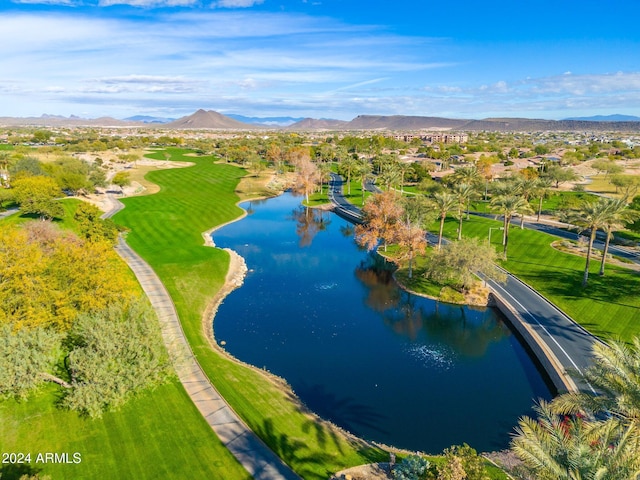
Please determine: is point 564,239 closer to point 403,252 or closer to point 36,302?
point 403,252

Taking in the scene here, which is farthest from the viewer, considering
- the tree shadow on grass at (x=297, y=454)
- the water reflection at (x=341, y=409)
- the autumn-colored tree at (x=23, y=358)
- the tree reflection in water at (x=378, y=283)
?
the tree reflection in water at (x=378, y=283)

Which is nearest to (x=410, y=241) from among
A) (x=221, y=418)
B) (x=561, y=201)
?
(x=221, y=418)

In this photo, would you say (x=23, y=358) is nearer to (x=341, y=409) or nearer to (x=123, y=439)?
(x=123, y=439)

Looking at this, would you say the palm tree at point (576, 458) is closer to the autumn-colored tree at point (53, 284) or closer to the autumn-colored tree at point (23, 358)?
the autumn-colored tree at point (23, 358)

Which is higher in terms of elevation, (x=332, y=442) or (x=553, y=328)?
A: (x=553, y=328)

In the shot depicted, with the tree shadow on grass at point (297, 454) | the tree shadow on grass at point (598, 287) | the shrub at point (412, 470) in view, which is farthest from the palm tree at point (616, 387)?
the tree shadow on grass at point (598, 287)
